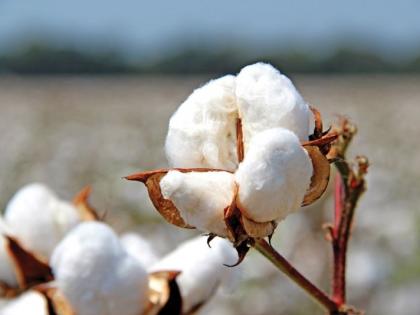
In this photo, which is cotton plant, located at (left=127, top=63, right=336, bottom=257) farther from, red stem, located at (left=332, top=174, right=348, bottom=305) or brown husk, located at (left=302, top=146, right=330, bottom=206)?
red stem, located at (left=332, top=174, right=348, bottom=305)

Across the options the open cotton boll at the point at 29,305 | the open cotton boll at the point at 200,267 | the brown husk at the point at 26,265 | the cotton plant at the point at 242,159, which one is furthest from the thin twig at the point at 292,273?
the brown husk at the point at 26,265

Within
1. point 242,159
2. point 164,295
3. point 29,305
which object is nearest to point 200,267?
point 164,295

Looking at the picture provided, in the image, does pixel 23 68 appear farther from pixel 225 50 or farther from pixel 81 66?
pixel 225 50

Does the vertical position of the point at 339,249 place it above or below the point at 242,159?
below

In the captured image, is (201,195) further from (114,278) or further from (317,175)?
(114,278)

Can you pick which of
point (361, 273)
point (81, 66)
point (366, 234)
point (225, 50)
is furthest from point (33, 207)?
point (225, 50)
